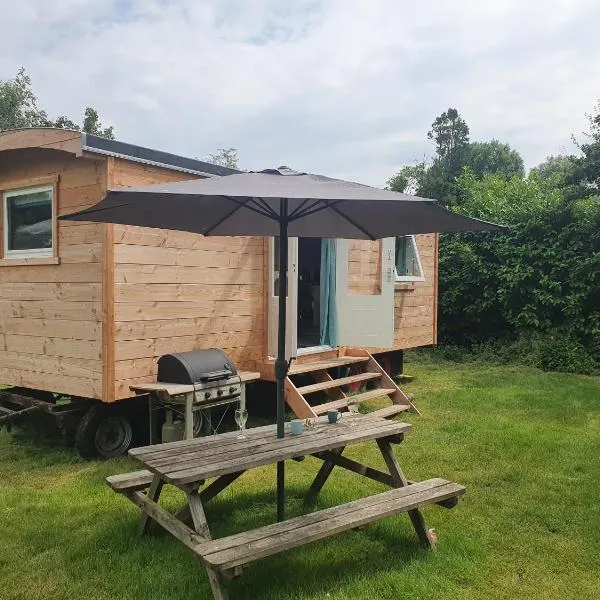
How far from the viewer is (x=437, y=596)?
2674 mm

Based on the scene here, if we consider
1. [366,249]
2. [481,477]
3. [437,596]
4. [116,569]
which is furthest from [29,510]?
[366,249]

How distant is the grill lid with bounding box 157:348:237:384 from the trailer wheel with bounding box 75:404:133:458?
57 cm

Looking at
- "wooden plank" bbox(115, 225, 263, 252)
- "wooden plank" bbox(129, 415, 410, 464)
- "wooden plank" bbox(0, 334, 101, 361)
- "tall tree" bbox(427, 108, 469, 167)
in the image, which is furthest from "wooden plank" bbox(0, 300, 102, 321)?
"tall tree" bbox(427, 108, 469, 167)

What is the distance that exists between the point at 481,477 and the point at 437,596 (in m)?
1.81

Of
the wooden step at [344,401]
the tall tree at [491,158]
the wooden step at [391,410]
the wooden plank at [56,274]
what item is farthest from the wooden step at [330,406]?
the tall tree at [491,158]

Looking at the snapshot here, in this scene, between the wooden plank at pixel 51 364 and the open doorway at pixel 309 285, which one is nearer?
the wooden plank at pixel 51 364

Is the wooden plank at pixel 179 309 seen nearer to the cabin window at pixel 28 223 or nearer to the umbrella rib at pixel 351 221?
the cabin window at pixel 28 223

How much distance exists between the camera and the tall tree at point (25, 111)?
2719 cm

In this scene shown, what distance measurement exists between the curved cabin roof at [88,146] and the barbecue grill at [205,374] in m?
1.67

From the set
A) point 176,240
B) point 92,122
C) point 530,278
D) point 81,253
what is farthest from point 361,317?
point 92,122

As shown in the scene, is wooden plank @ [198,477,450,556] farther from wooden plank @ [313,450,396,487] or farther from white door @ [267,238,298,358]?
white door @ [267,238,298,358]

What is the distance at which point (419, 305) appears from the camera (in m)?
8.91

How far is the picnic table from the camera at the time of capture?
2436 mm

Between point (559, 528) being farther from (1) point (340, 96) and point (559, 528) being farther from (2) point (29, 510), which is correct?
(1) point (340, 96)
